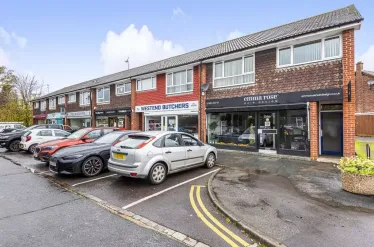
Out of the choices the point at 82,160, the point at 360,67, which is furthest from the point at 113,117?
the point at 360,67

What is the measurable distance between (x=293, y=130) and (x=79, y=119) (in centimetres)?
2321

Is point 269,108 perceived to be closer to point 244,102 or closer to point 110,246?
point 244,102

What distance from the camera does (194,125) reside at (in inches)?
546

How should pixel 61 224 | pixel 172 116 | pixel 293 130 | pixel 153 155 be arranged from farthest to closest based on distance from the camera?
pixel 172 116 < pixel 293 130 < pixel 153 155 < pixel 61 224

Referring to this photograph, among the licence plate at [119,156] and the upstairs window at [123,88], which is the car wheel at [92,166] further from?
the upstairs window at [123,88]

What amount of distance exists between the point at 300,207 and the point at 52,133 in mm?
13087

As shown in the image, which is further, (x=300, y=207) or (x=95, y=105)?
(x=95, y=105)

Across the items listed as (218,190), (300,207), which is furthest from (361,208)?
(218,190)

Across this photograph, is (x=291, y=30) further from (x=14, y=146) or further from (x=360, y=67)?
(x=360, y=67)

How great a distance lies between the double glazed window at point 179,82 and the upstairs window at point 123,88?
184 inches

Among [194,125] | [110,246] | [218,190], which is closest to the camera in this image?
[110,246]

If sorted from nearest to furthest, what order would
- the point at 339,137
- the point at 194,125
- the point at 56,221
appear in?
the point at 56,221, the point at 339,137, the point at 194,125

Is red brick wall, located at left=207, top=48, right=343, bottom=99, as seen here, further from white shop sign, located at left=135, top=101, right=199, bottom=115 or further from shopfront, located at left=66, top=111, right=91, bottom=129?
shopfront, located at left=66, top=111, right=91, bottom=129

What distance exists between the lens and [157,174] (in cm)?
609
